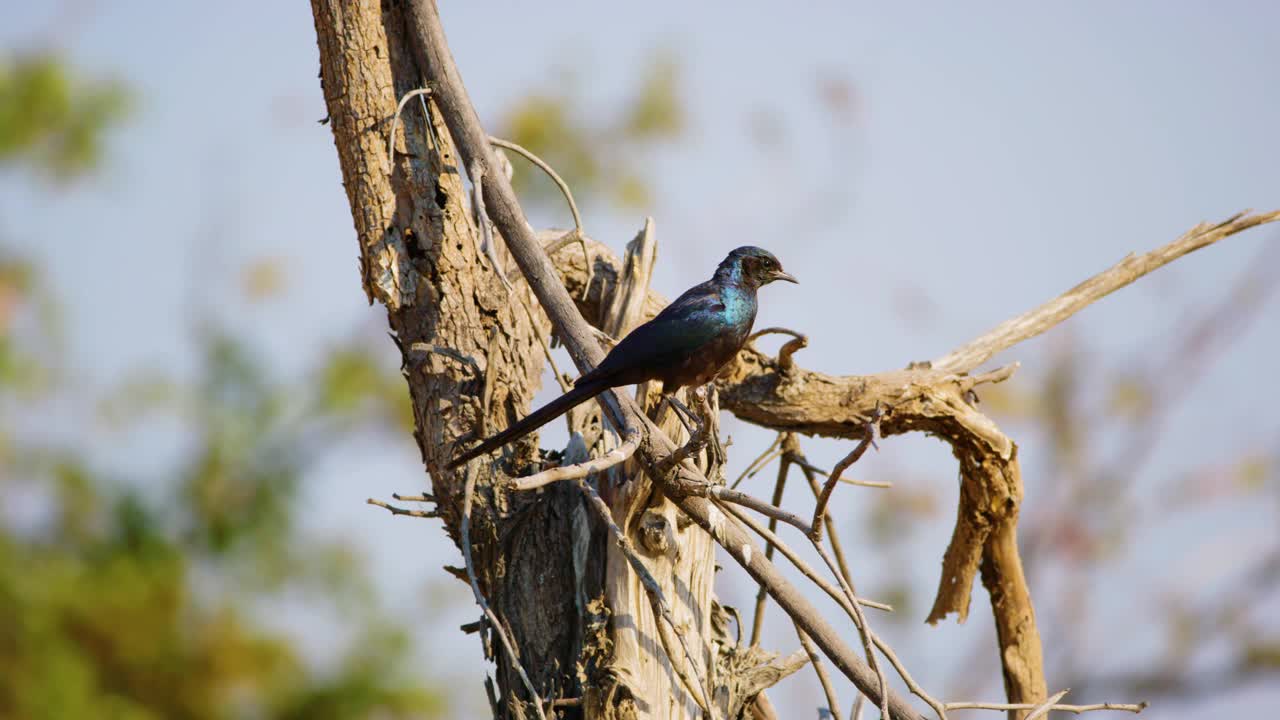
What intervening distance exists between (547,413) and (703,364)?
53cm

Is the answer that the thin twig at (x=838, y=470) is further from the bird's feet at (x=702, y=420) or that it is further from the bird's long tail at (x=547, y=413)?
the bird's long tail at (x=547, y=413)

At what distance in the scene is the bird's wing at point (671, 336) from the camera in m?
2.93

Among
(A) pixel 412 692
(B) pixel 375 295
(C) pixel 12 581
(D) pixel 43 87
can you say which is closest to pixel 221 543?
(C) pixel 12 581

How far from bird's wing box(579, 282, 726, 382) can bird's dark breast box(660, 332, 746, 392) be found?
0.06 feet

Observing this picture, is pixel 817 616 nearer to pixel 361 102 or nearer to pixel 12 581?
pixel 361 102

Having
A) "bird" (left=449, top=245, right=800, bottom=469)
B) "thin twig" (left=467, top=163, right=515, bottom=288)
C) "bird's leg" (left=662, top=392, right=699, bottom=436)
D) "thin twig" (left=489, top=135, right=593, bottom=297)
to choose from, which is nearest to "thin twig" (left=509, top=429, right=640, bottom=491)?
"bird" (left=449, top=245, right=800, bottom=469)

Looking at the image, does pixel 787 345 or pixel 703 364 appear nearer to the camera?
pixel 703 364

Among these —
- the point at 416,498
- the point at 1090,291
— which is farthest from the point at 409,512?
the point at 1090,291

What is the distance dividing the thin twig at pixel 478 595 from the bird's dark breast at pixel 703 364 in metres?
0.62

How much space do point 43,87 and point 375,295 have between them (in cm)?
866

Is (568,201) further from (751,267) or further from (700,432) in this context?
(700,432)

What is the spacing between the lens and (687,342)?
312 centimetres

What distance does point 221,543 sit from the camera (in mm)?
9828

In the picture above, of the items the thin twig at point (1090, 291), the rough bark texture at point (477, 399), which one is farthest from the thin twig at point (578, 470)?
the thin twig at point (1090, 291)
